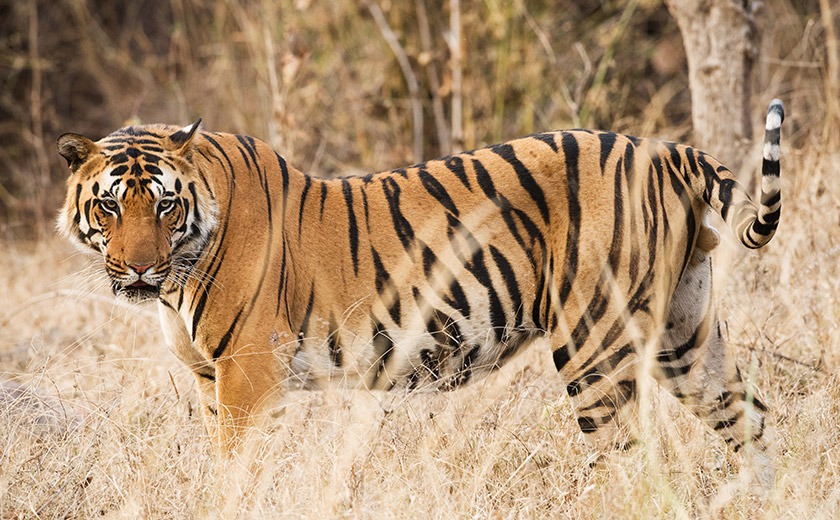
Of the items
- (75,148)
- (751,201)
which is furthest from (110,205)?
(751,201)

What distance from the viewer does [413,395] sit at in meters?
3.62

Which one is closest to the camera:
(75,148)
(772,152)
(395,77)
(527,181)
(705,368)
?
(772,152)

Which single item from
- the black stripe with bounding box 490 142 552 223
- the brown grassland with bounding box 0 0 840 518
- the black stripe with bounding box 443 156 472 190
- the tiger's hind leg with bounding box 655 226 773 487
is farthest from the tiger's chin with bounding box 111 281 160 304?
the tiger's hind leg with bounding box 655 226 773 487

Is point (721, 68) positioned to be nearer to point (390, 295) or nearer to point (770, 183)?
point (770, 183)

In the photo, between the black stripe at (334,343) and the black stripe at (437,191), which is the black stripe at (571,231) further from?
the black stripe at (334,343)

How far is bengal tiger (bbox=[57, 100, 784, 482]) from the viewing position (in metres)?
3.42

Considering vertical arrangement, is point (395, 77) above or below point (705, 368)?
above

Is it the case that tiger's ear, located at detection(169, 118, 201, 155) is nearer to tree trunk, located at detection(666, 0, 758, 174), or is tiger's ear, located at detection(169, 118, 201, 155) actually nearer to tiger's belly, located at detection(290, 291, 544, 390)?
tiger's belly, located at detection(290, 291, 544, 390)

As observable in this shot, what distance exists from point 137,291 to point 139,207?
29cm

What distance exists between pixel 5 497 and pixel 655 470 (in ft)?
6.87

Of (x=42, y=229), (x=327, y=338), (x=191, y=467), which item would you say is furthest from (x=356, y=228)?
(x=42, y=229)

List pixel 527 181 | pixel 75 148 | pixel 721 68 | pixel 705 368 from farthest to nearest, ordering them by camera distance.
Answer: pixel 721 68, pixel 705 368, pixel 527 181, pixel 75 148

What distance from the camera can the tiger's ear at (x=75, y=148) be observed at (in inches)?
133

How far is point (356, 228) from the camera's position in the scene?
12.3 feet
